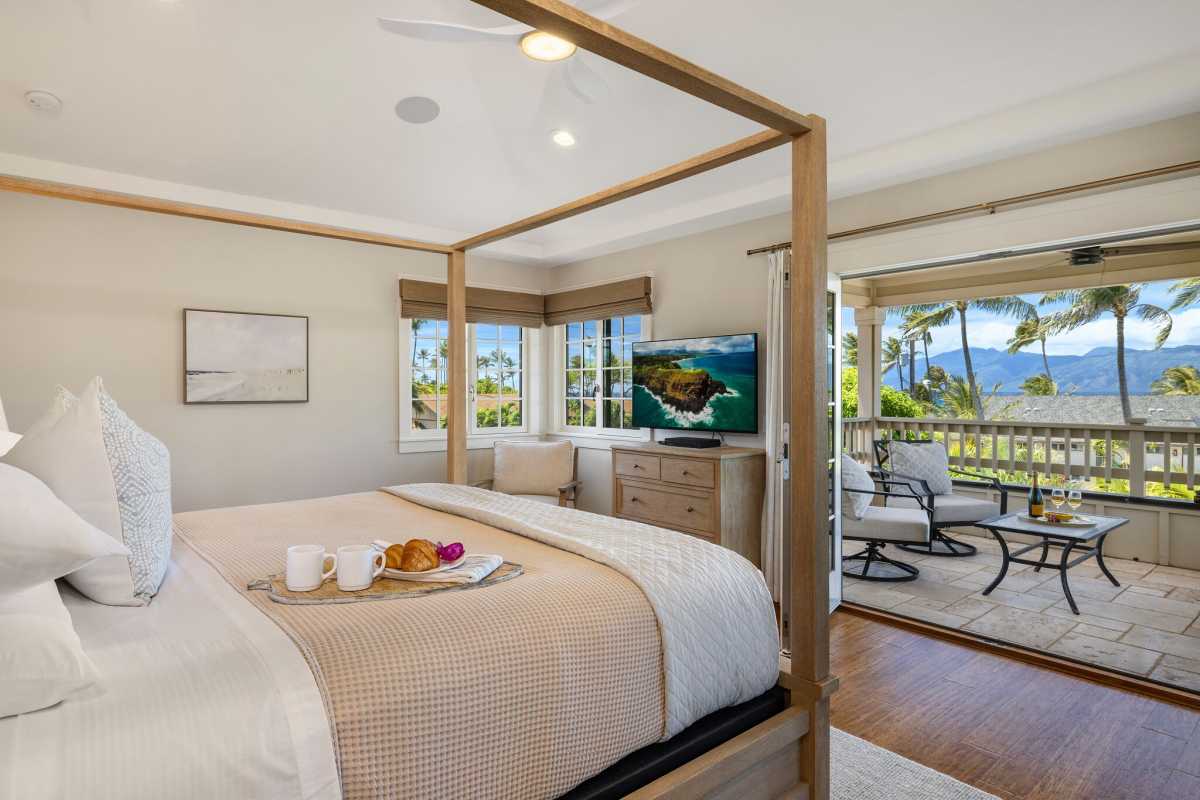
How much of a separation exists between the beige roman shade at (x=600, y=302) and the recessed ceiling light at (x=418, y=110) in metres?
2.04

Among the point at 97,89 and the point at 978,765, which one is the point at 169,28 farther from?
the point at 978,765

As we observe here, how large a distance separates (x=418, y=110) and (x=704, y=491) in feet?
8.50

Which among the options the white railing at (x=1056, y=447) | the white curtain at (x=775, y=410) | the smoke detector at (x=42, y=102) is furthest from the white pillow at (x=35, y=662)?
the white railing at (x=1056, y=447)

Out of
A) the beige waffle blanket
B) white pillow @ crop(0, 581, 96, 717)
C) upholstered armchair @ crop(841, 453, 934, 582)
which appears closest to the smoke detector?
the beige waffle blanket

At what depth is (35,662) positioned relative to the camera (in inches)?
36.9

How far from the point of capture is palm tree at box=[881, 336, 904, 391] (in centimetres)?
741

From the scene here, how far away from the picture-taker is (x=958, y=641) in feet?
10.9

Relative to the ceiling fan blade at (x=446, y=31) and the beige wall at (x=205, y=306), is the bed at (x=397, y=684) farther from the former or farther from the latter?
the beige wall at (x=205, y=306)

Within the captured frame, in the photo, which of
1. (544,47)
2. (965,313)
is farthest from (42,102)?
(965,313)

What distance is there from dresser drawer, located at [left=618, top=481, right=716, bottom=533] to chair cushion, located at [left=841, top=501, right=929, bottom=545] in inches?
35.7

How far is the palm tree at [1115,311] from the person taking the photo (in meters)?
5.62

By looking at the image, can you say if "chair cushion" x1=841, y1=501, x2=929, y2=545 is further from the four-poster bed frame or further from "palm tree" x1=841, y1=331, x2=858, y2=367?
"palm tree" x1=841, y1=331, x2=858, y2=367

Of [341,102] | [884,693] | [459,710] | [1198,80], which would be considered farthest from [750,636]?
[341,102]

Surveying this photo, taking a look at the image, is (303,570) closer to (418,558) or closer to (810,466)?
(418,558)
